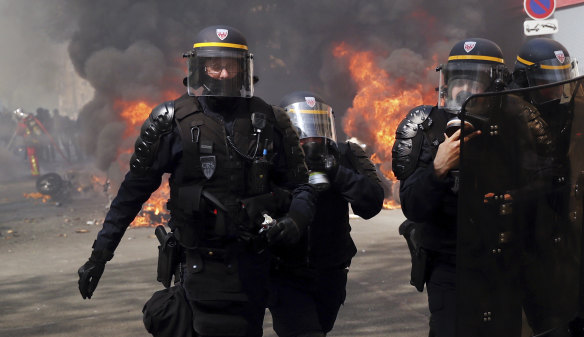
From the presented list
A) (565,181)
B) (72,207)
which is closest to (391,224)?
(72,207)

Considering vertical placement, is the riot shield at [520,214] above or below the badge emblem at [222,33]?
below

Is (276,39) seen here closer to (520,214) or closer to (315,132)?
(315,132)

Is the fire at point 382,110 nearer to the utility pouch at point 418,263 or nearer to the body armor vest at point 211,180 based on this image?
the utility pouch at point 418,263

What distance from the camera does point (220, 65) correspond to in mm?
3271

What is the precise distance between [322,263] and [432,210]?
37.0 inches

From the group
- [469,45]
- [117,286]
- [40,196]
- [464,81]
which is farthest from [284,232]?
[40,196]

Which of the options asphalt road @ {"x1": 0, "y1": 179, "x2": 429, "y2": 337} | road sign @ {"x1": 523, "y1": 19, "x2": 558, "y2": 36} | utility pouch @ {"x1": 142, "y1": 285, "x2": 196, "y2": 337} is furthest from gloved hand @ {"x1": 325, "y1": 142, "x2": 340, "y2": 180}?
road sign @ {"x1": 523, "y1": 19, "x2": 558, "y2": 36}

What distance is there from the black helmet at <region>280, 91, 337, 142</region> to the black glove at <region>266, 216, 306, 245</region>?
2.57ft

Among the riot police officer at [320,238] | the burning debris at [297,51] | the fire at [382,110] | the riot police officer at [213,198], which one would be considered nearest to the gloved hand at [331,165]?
the riot police officer at [320,238]

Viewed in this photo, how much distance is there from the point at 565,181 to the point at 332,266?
5.50 feet

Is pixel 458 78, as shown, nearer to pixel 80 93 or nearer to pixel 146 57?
pixel 146 57

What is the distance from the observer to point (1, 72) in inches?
1665

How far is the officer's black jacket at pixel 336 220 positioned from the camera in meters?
3.74

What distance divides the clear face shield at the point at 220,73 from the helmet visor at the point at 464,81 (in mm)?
919
